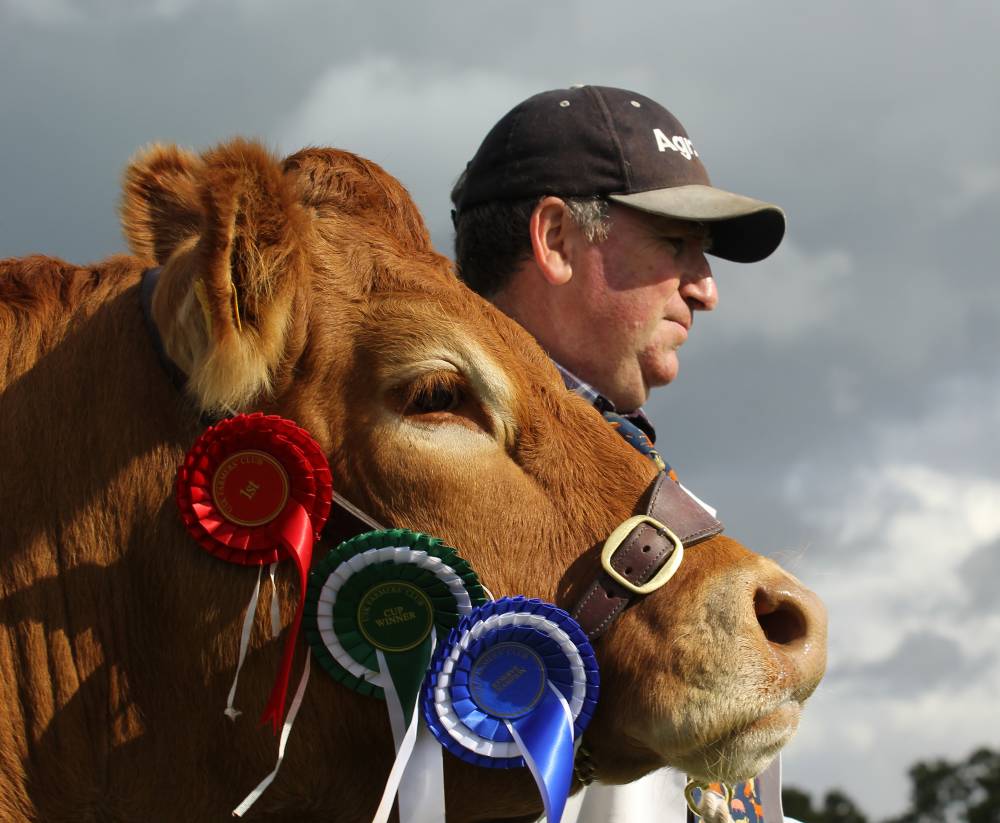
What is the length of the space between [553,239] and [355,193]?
1.18 m

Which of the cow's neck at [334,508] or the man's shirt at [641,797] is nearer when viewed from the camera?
the cow's neck at [334,508]

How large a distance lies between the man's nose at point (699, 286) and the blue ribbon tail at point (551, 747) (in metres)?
2.09

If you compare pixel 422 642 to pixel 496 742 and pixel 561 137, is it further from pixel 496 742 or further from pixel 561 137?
pixel 561 137

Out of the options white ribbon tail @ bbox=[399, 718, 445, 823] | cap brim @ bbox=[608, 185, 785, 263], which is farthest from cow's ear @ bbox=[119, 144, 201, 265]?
white ribbon tail @ bbox=[399, 718, 445, 823]

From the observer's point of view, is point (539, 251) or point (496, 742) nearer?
point (496, 742)

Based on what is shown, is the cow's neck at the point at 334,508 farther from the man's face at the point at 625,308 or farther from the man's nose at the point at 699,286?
the man's nose at the point at 699,286

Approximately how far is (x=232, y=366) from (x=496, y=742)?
42.9 inches

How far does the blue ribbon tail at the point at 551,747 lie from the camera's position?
302 centimetres

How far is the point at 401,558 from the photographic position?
3.09 meters

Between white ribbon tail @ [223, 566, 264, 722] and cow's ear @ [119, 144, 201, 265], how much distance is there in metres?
1.18

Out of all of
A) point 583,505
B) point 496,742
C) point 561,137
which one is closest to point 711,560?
point 583,505

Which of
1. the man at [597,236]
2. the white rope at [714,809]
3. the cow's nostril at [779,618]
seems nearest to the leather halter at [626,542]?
the cow's nostril at [779,618]

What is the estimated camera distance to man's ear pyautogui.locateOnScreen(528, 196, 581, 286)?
454 cm

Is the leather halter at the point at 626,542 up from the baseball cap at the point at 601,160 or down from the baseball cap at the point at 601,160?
down
